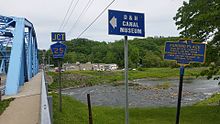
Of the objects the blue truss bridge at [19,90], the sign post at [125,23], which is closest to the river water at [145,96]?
the blue truss bridge at [19,90]

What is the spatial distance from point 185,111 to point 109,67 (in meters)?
98.4

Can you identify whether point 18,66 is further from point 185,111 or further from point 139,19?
point 139,19

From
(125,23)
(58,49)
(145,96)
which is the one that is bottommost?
(145,96)

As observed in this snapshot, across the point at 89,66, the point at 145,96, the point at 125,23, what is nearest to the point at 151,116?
the point at 125,23

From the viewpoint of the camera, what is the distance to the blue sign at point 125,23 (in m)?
5.30

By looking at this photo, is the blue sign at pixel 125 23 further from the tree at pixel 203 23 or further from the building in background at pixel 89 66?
the building in background at pixel 89 66

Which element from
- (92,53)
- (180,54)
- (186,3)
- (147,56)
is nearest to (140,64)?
(147,56)

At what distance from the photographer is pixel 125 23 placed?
537 cm

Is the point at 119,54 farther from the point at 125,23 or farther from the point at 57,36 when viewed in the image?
the point at 125,23

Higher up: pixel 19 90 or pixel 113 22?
pixel 113 22

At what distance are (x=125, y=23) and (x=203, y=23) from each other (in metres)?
9.46

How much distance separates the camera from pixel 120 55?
118188 mm

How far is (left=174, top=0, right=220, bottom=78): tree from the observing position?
516 inches

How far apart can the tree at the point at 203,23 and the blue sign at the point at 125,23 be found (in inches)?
306
